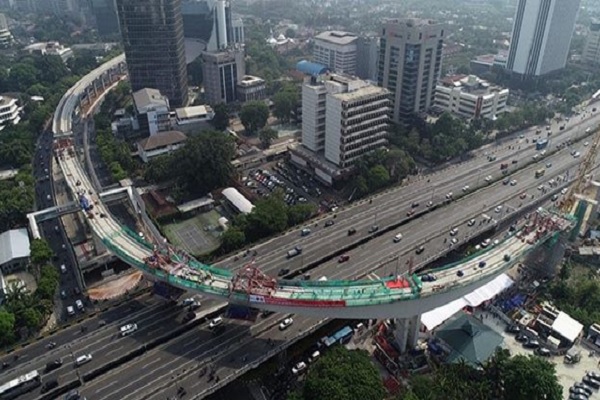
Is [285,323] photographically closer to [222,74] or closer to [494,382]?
[494,382]

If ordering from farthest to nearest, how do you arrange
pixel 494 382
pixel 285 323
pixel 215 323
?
pixel 285 323
pixel 215 323
pixel 494 382

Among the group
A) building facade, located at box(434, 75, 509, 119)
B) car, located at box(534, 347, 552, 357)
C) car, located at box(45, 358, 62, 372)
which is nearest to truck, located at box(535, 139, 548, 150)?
building facade, located at box(434, 75, 509, 119)

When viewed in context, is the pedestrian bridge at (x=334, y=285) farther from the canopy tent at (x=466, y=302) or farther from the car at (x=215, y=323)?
the canopy tent at (x=466, y=302)

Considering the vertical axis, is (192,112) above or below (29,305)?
above

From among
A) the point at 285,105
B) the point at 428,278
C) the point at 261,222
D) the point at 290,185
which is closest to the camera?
the point at 428,278

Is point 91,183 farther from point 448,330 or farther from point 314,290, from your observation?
point 448,330

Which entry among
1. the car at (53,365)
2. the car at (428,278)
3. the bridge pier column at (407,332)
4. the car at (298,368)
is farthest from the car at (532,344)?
the car at (53,365)

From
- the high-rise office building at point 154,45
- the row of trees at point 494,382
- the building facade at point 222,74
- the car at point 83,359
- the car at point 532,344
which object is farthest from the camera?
the building facade at point 222,74

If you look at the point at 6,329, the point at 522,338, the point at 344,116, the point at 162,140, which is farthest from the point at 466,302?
the point at 162,140
